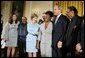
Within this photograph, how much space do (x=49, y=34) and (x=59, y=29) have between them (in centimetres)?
12

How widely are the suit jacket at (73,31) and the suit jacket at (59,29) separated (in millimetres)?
57

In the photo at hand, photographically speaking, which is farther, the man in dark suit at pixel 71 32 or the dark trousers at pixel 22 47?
the dark trousers at pixel 22 47

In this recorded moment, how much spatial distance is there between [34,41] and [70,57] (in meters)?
0.43

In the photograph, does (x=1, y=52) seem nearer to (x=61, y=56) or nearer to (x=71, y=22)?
(x=61, y=56)

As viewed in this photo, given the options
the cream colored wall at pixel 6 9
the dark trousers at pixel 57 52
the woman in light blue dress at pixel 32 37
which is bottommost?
the dark trousers at pixel 57 52

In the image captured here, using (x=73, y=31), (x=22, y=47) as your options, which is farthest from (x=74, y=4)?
(x=22, y=47)

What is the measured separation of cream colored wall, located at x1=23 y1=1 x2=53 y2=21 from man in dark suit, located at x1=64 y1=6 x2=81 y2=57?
23 cm

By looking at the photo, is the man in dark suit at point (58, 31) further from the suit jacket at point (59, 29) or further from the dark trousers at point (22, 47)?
the dark trousers at point (22, 47)

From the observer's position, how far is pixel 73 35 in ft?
8.73

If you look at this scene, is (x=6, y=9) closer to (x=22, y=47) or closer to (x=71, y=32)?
(x=22, y=47)

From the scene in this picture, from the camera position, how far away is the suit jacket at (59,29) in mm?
2691

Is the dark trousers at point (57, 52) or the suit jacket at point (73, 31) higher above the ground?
the suit jacket at point (73, 31)

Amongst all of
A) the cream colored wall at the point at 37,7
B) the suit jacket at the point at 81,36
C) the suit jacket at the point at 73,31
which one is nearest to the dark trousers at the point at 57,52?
the suit jacket at the point at 73,31

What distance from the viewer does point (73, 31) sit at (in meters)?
2.66
